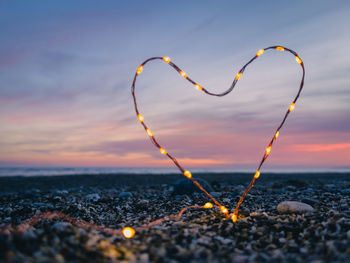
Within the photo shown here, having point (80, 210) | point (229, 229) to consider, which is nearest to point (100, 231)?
point (229, 229)

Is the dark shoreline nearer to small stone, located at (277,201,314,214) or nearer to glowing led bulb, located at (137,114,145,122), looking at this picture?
small stone, located at (277,201,314,214)

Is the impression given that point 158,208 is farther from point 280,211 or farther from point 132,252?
point 132,252

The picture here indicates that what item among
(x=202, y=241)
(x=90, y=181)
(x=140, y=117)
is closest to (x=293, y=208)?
(x=202, y=241)

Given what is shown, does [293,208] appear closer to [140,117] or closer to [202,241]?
[202,241]

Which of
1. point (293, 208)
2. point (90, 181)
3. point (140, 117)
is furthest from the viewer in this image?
point (90, 181)

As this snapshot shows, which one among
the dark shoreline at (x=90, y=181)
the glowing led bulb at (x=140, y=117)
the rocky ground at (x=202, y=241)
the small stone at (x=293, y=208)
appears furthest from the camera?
the dark shoreline at (x=90, y=181)

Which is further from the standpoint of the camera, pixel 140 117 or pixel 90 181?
pixel 90 181

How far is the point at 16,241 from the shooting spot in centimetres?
362

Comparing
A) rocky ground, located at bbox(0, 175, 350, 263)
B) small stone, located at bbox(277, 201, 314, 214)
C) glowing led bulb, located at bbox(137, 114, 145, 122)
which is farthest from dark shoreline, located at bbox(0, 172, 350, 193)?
glowing led bulb, located at bbox(137, 114, 145, 122)

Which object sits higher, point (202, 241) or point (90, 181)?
point (202, 241)

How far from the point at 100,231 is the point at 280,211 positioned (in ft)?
12.8

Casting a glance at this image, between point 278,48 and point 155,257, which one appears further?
point 278,48

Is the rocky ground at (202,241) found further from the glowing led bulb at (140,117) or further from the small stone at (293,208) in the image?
the glowing led bulb at (140,117)

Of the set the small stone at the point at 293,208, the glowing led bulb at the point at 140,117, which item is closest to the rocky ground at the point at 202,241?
the small stone at the point at 293,208
